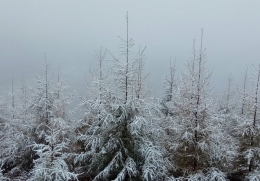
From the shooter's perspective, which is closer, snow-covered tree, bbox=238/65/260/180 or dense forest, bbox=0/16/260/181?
dense forest, bbox=0/16/260/181

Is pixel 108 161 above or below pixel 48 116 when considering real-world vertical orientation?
below

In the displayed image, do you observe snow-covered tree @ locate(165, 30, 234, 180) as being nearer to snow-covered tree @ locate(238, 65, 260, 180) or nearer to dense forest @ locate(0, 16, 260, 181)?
dense forest @ locate(0, 16, 260, 181)

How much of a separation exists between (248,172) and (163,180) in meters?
4.90

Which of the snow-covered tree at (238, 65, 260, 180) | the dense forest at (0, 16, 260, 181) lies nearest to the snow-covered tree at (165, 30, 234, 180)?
the dense forest at (0, 16, 260, 181)

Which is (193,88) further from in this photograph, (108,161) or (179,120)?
(108,161)

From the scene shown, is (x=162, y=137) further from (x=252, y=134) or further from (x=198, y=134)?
(x=252, y=134)

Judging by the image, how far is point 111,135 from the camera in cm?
1276

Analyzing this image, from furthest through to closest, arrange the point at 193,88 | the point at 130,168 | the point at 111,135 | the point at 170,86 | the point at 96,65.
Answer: the point at 170,86
the point at 96,65
the point at 193,88
the point at 111,135
the point at 130,168

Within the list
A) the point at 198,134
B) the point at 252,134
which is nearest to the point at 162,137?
the point at 198,134

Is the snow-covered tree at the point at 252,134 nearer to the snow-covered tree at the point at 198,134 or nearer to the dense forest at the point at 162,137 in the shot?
the dense forest at the point at 162,137

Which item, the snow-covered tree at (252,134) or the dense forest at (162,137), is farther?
the snow-covered tree at (252,134)

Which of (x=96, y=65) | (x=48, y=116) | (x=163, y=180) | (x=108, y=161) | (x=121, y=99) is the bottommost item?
(x=163, y=180)

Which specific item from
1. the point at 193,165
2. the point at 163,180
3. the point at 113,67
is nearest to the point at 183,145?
the point at 193,165

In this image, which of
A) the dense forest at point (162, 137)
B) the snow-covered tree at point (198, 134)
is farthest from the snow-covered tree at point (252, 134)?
the snow-covered tree at point (198, 134)
